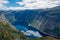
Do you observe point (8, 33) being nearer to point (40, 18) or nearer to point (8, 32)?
point (8, 32)

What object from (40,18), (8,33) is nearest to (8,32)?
(8,33)

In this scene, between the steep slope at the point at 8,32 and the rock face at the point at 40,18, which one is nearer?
the steep slope at the point at 8,32

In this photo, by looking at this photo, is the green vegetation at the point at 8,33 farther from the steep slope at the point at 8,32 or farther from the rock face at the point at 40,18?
the rock face at the point at 40,18

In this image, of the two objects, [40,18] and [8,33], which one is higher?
[40,18]

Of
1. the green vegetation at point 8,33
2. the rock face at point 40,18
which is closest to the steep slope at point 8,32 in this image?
the green vegetation at point 8,33

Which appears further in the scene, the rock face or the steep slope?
the rock face

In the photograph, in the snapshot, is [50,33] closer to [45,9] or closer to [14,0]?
[45,9]

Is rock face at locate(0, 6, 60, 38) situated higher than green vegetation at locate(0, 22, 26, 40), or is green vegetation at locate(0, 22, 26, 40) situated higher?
rock face at locate(0, 6, 60, 38)

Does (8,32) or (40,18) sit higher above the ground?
(40,18)

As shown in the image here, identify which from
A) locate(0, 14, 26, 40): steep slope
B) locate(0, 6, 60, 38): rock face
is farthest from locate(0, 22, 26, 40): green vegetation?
locate(0, 6, 60, 38): rock face

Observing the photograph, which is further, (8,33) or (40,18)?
(40,18)

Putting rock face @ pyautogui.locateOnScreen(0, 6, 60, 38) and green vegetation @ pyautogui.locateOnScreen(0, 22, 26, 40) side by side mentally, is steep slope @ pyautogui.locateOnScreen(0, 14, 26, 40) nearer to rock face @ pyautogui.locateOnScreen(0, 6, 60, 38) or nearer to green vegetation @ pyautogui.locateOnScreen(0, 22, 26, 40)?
green vegetation @ pyautogui.locateOnScreen(0, 22, 26, 40)
